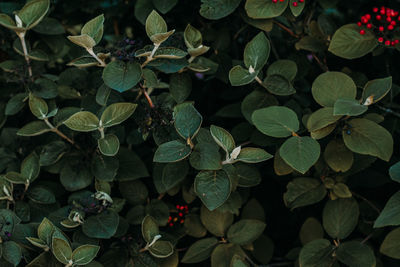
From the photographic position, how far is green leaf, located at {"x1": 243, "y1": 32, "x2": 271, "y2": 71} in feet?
4.50

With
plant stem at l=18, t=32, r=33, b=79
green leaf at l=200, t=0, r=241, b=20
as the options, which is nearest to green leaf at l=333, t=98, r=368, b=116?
green leaf at l=200, t=0, r=241, b=20

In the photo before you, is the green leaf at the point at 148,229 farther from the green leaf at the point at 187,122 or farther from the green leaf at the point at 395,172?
the green leaf at the point at 395,172

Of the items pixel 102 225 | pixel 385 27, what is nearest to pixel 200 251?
pixel 102 225

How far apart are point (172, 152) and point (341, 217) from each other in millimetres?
566

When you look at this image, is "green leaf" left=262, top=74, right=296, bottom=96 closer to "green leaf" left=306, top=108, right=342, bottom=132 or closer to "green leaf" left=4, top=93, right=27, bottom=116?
"green leaf" left=306, top=108, right=342, bottom=132

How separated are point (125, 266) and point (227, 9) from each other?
0.76 meters

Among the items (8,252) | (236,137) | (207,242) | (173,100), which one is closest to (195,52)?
(173,100)

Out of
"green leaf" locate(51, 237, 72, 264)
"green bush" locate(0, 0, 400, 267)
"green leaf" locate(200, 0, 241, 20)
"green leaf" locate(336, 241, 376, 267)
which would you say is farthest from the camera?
"green leaf" locate(200, 0, 241, 20)

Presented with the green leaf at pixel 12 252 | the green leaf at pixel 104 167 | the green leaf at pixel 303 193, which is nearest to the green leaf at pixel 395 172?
the green leaf at pixel 303 193

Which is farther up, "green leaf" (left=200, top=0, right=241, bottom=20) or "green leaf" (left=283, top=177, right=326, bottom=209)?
"green leaf" (left=200, top=0, right=241, bottom=20)

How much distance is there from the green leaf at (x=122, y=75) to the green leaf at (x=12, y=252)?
43 cm

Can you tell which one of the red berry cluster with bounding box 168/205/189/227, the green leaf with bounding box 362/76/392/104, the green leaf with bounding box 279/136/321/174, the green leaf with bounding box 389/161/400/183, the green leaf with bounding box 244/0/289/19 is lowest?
the red berry cluster with bounding box 168/205/189/227

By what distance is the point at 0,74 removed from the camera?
1.73m

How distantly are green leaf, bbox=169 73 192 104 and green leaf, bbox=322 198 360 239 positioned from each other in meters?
0.52
